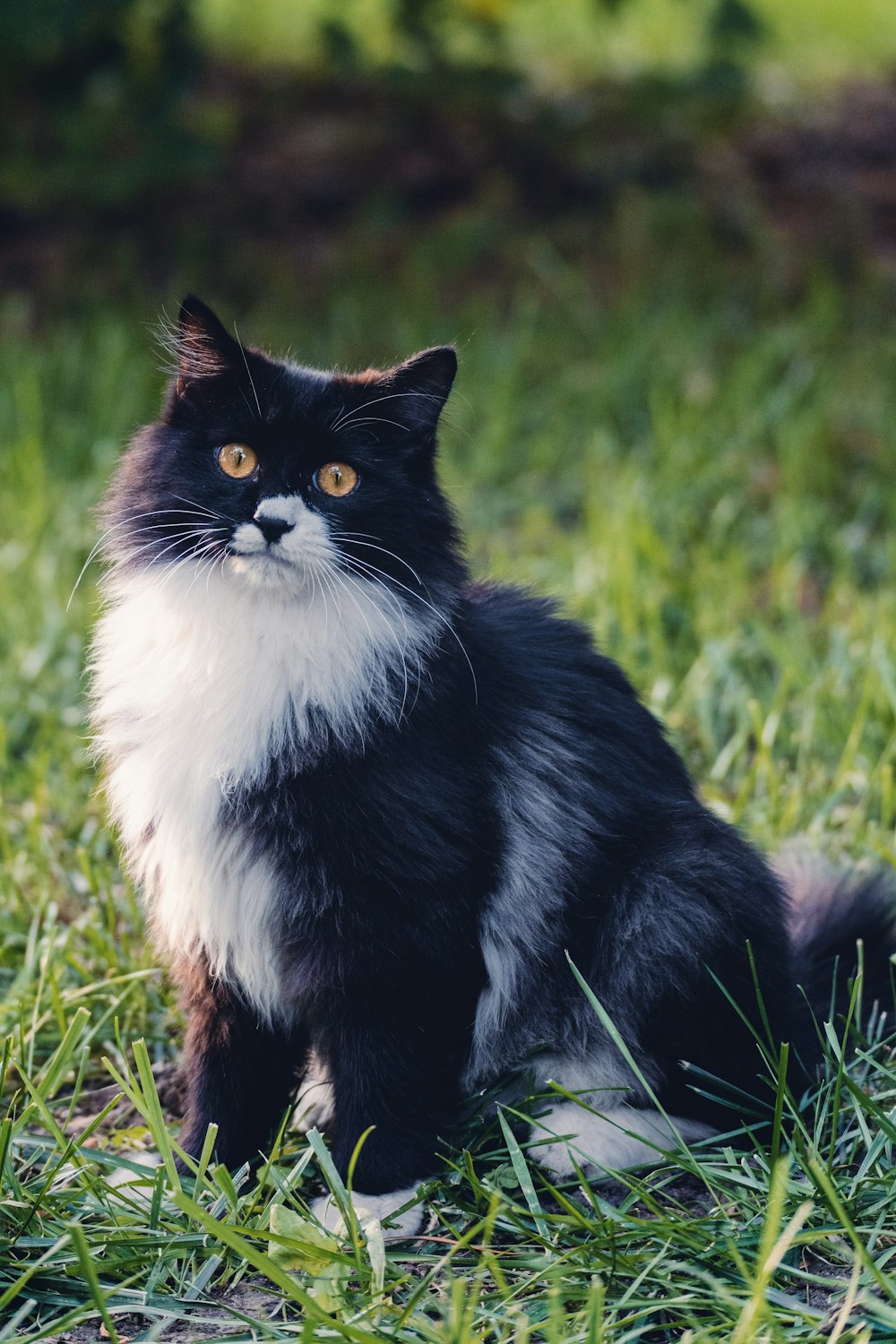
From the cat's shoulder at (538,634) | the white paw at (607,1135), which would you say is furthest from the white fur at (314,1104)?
the cat's shoulder at (538,634)

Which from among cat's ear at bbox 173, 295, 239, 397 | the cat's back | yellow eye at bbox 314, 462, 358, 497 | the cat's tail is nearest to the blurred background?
the cat's tail

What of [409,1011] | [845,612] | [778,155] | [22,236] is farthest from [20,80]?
[409,1011]

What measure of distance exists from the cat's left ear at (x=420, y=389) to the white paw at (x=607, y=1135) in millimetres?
1227

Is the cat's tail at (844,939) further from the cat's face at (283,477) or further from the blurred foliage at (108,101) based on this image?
the blurred foliage at (108,101)

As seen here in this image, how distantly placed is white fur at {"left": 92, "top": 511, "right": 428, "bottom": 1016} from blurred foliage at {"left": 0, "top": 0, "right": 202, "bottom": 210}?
16.2 feet

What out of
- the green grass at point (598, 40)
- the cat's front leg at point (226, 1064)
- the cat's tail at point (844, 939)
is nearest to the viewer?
the cat's front leg at point (226, 1064)

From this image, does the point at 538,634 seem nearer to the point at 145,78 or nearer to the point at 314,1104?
the point at 314,1104

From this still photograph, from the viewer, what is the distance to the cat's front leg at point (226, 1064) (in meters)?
2.35

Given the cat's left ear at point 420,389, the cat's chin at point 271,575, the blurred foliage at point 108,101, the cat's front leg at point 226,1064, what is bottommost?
the cat's front leg at point 226,1064

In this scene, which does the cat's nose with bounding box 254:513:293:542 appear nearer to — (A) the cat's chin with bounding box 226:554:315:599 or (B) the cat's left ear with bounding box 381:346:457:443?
(A) the cat's chin with bounding box 226:554:315:599

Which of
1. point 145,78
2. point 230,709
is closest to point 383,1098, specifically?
point 230,709

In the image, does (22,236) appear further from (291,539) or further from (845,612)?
(291,539)

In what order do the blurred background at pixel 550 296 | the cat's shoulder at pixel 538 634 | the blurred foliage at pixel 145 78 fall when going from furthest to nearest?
the blurred foliage at pixel 145 78
the blurred background at pixel 550 296
the cat's shoulder at pixel 538 634

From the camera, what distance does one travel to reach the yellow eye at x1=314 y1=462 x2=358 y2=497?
87.9 inches
